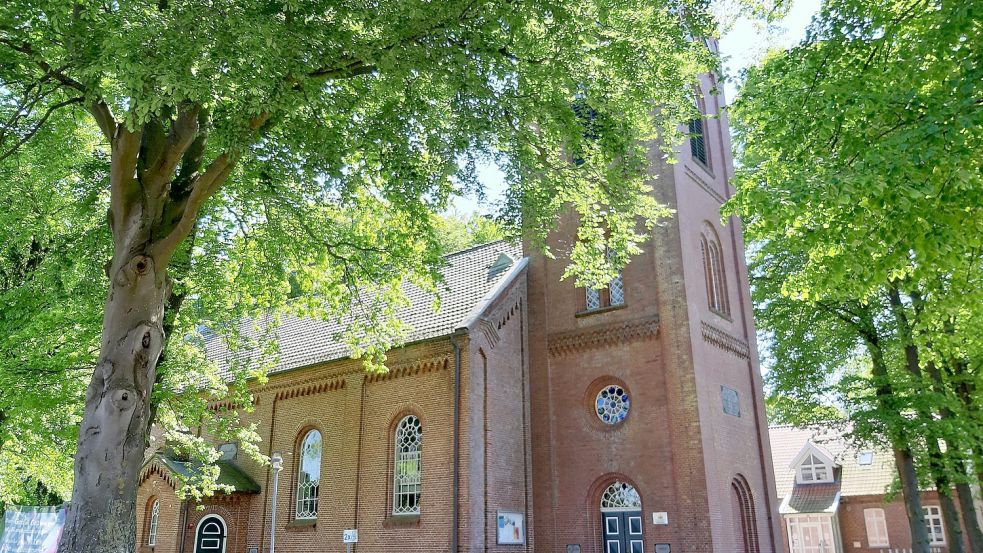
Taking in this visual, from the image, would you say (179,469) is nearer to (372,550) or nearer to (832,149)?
(372,550)

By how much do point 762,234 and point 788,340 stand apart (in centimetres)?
1541

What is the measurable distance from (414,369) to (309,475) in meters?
4.82

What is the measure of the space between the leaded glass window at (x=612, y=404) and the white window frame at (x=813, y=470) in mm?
23242

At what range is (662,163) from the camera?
63.7ft

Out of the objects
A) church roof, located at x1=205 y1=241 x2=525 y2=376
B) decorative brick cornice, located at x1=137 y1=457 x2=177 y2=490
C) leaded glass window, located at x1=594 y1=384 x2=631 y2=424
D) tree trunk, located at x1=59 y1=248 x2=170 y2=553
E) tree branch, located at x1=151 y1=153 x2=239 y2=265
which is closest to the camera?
tree trunk, located at x1=59 y1=248 x2=170 y2=553

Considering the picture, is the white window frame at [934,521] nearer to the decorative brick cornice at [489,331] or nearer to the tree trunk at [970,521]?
the tree trunk at [970,521]

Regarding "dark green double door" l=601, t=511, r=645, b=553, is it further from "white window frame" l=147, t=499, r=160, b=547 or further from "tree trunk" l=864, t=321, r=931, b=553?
"white window frame" l=147, t=499, r=160, b=547

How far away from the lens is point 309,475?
810 inches

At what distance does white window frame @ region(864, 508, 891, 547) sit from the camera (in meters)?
33.9

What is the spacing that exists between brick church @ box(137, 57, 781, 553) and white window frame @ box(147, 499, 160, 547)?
0.05 metres

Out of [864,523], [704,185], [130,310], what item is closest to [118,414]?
[130,310]

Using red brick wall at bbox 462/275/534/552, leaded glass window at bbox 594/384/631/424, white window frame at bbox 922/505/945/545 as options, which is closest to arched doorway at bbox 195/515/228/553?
red brick wall at bbox 462/275/534/552

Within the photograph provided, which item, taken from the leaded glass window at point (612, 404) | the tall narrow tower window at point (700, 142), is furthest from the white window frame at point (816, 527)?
the leaded glass window at point (612, 404)

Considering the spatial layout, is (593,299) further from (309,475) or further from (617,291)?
(309,475)
